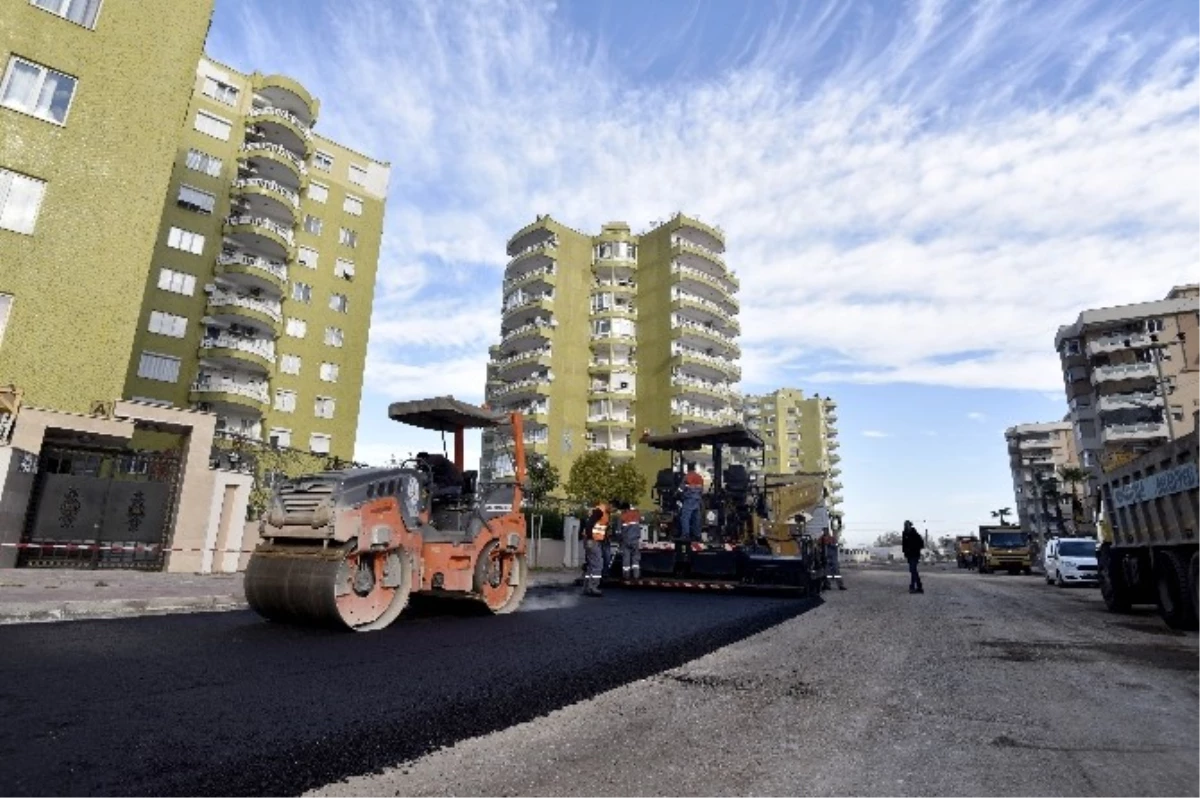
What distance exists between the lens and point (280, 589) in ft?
21.7

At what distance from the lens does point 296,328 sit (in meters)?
36.8

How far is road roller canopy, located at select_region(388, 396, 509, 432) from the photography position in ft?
28.8

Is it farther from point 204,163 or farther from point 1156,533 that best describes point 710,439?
point 204,163

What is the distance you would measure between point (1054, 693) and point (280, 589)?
6821 mm

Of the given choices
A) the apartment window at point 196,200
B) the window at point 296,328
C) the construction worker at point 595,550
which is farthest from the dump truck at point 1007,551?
the apartment window at point 196,200

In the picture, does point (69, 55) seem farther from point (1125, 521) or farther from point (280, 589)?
point (1125, 521)

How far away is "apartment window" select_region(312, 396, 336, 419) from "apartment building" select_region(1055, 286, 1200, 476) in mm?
54028

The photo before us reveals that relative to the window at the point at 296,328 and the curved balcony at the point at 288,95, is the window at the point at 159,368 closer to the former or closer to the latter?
the window at the point at 296,328

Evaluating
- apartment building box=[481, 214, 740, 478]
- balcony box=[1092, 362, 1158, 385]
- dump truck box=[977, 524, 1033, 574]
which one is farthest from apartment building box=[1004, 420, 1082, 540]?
dump truck box=[977, 524, 1033, 574]

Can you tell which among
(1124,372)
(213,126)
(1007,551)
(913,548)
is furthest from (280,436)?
(1124,372)

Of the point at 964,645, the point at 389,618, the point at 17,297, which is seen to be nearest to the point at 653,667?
the point at 389,618

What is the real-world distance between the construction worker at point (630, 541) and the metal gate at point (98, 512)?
10.2 m

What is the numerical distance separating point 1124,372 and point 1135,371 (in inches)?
27.2

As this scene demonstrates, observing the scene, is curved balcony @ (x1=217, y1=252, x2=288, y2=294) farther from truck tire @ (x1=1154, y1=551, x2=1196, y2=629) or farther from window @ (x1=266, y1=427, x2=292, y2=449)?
truck tire @ (x1=1154, y1=551, x2=1196, y2=629)
